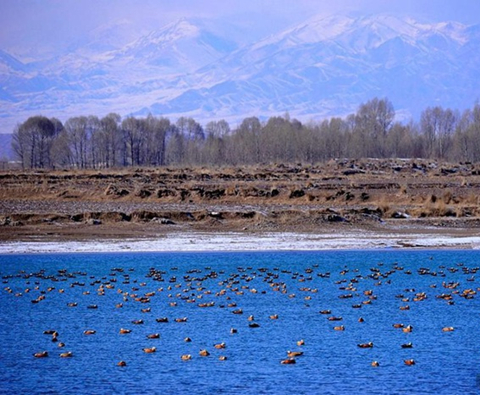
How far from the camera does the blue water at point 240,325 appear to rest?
16.5 metres

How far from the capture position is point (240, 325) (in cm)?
2145

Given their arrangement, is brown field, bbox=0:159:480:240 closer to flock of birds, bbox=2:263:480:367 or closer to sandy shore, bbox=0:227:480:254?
sandy shore, bbox=0:227:480:254

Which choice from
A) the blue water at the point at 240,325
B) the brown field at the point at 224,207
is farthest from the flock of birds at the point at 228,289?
the brown field at the point at 224,207

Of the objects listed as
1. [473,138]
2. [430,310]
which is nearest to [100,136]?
[473,138]

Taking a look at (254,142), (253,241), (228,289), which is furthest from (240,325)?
(254,142)

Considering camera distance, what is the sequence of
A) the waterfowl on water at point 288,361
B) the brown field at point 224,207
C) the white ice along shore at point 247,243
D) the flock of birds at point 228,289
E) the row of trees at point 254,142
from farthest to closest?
1. the row of trees at point 254,142
2. the brown field at point 224,207
3. the white ice along shore at point 247,243
4. the flock of birds at point 228,289
5. the waterfowl on water at point 288,361

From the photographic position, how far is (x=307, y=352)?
734 inches

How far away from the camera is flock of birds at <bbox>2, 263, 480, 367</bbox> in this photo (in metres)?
22.1

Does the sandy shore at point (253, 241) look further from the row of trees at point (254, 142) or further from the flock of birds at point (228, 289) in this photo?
the row of trees at point (254, 142)

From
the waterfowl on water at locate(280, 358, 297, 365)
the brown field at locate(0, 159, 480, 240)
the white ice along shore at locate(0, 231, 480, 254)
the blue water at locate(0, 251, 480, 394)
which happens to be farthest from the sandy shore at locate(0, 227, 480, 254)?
the waterfowl on water at locate(280, 358, 297, 365)

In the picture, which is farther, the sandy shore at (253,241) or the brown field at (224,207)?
the brown field at (224,207)

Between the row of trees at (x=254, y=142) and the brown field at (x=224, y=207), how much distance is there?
69.6 metres

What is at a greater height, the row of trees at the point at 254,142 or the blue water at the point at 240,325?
the row of trees at the point at 254,142

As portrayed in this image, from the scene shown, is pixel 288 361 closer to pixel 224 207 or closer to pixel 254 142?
pixel 224 207
